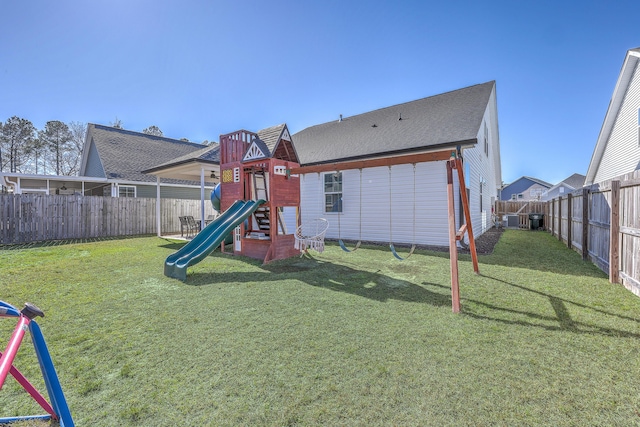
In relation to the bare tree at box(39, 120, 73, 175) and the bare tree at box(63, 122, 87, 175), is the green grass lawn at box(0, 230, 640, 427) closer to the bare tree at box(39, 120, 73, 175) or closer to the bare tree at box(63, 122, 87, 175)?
the bare tree at box(63, 122, 87, 175)

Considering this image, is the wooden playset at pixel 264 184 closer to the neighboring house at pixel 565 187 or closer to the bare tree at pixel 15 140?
the bare tree at pixel 15 140

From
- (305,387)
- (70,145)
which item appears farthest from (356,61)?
(70,145)

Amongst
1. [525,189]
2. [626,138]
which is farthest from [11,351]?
[525,189]

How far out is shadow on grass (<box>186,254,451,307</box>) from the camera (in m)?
4.04

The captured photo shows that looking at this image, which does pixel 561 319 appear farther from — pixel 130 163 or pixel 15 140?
pixel 15 140

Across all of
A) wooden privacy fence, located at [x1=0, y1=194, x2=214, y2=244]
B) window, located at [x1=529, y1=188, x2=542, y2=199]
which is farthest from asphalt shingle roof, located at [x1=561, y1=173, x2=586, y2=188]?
wooden privacy fence, located at [x1=0, y1=194, x2=214, y2=244]

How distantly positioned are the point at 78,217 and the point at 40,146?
2501 centimetres

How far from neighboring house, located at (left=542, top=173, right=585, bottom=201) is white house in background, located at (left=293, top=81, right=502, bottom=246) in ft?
119

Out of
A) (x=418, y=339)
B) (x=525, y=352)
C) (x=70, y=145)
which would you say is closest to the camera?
(x=525, y=352)

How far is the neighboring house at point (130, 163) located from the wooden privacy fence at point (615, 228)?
1372 cm

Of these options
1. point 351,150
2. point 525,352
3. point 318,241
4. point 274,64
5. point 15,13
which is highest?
point 15,13

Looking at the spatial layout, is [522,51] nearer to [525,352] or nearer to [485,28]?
[485,28]

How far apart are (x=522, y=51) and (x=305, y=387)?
12.9m

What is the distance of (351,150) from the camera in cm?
1012
